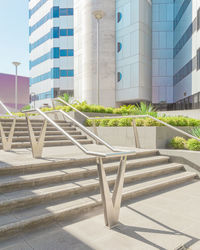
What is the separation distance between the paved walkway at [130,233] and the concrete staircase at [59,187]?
0.18 meters

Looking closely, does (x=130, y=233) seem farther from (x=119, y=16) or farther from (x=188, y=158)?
(x=119, y=16)

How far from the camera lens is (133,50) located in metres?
26.6

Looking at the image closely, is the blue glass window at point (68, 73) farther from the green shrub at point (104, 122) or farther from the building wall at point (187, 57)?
the green shrub at point (104, 122)

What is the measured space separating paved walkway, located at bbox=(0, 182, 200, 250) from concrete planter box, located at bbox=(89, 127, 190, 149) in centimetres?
363

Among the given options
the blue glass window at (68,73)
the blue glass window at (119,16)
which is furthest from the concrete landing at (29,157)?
the blue glass window at (68,73)

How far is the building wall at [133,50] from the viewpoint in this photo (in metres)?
26.2

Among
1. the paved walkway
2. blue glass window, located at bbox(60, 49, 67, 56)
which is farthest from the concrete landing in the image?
blue glass window, located at bbox(60, 49, 67, 56)

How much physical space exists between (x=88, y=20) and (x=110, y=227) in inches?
1181

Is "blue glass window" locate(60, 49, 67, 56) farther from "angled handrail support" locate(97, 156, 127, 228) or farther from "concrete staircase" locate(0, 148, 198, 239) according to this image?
"angled handrail support" locate(97, 156, 127, 228)

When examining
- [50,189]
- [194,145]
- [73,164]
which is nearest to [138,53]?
[194,145]

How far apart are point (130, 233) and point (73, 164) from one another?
2.34 meters

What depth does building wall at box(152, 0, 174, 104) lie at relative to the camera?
1117 inches

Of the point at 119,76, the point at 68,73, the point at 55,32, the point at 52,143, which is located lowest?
the point at 52,143

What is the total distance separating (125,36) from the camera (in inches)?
1083
